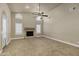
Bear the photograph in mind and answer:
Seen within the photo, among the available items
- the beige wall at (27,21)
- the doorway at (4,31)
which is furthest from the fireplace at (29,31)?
the doorway at (4,31)

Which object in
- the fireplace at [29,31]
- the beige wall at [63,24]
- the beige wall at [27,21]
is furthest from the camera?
the beige wall at [63,24]

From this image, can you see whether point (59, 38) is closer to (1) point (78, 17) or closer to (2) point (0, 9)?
(1) point (78, 17)

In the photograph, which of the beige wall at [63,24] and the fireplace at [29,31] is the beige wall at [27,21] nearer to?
the fireplace at [29,31]

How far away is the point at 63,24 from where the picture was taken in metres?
5.13

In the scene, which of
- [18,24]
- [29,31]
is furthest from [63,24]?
[18,24]

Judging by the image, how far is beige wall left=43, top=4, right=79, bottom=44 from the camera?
4246 mm

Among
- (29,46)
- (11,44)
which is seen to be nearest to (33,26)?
(29,46)

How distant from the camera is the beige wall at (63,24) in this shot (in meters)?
4.25

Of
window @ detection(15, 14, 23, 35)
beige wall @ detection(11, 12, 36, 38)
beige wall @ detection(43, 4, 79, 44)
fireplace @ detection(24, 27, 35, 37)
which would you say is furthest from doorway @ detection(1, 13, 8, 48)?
beige wall @ detection(43, 4, 79, 44)

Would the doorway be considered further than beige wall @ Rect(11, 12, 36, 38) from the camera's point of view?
No

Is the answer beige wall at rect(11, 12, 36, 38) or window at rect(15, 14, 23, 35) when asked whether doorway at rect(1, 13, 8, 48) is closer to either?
beige wall at rect(11, 12, 36, 38)

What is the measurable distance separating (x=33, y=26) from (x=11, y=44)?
107cm

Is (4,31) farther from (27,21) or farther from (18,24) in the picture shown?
(27,21)

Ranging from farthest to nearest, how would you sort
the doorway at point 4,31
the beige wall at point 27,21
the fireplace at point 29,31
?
the fireplace at point 29,31, the beige wall at point 27,21, the doorway at point 4,31
